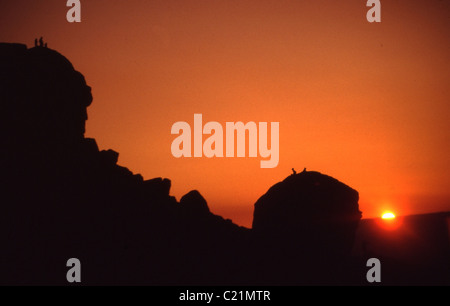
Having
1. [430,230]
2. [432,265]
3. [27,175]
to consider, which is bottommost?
[432,265]

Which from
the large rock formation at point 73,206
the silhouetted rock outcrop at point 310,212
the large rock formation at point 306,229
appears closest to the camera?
the large rock formation at point 73,206

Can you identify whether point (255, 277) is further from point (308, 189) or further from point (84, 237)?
point (84, 237)

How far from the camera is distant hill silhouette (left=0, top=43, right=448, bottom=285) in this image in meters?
51.6

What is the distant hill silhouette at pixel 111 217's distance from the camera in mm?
51594

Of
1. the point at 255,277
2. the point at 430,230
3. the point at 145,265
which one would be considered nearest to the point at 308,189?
the point at 255,277

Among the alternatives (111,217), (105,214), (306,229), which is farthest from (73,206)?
(306,229)

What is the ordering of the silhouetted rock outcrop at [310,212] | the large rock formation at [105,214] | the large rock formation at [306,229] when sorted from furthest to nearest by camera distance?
the silhouetted rock outcrop at [310,212]
the large rock formation at [306,229]
the large rock formation at [105,214]

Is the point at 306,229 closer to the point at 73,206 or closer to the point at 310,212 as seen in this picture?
the point at 310,212

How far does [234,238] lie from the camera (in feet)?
216

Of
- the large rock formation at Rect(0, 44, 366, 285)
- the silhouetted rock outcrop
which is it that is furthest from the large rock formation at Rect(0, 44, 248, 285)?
the silhouetted rock outcrop

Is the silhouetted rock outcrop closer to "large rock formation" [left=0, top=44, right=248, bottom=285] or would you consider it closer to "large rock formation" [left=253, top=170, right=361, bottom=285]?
"large rock formation" [left=253, top=170, right=361, bottom=285]

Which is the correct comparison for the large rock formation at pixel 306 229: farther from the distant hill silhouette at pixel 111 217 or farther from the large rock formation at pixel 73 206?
the large rock formation at pixel 73 206

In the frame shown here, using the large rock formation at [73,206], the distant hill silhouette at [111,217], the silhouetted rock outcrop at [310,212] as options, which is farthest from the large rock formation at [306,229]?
the large rock formation at [73,206]
